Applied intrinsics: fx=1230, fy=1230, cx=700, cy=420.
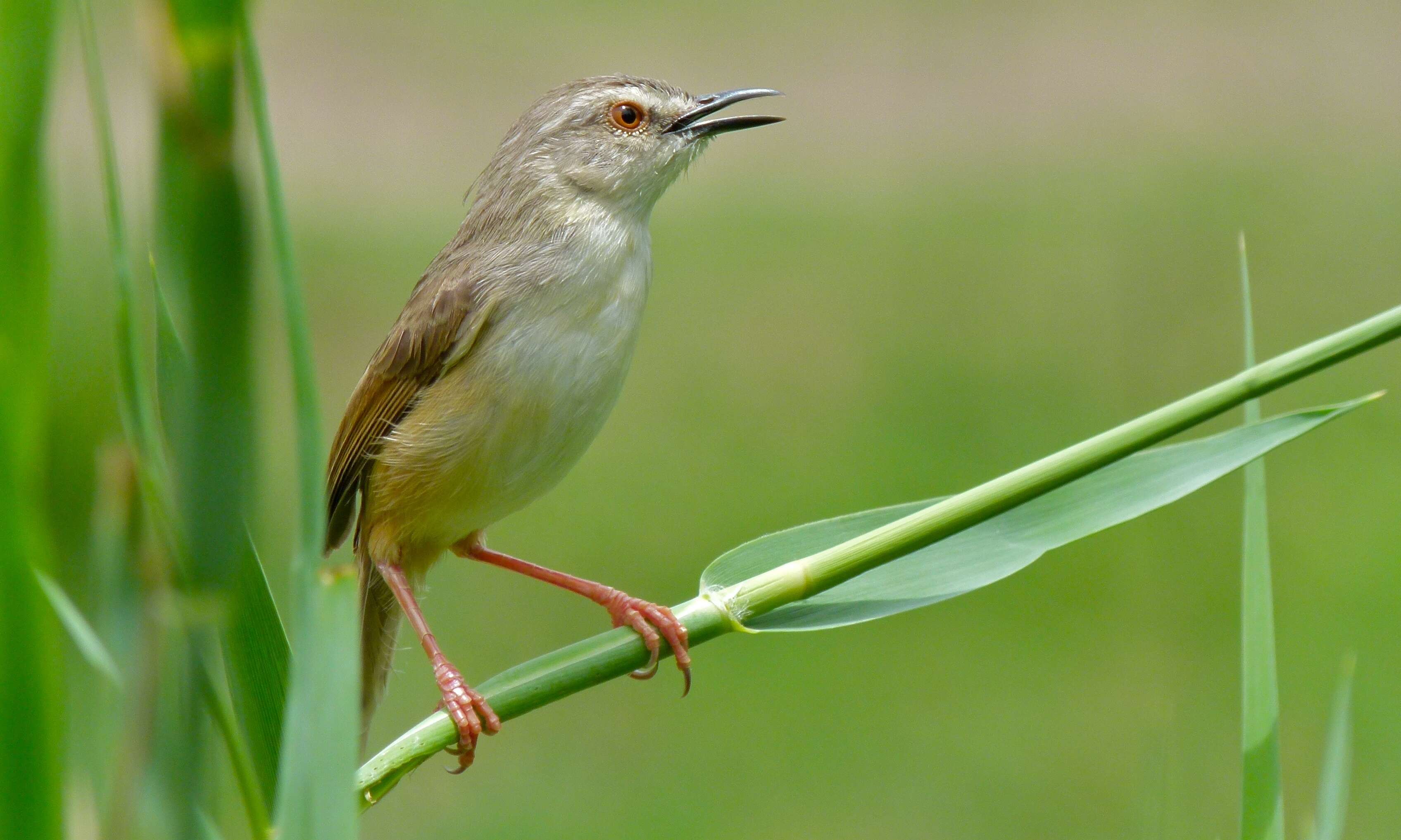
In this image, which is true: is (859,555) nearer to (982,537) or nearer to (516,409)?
(982,537)

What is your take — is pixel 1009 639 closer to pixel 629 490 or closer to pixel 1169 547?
pixel 1169 547

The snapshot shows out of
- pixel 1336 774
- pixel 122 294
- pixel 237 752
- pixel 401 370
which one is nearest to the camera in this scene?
pixel 122 294

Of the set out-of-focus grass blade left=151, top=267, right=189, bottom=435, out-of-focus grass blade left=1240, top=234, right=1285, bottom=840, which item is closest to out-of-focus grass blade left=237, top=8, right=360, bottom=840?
out-of-focus grass blade left=151, top=267, right=189, bottom=435

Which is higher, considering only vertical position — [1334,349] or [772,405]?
[1334,349]

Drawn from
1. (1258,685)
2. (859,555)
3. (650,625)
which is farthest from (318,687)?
(650,625)

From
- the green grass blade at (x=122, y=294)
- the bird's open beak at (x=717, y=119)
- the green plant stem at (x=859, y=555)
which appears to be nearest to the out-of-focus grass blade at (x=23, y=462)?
the green grass blade at (x=122, y=294)

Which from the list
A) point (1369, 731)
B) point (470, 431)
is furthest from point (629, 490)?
point (470, 431)
